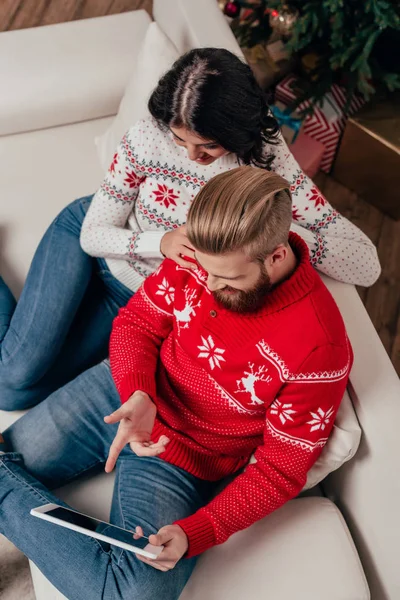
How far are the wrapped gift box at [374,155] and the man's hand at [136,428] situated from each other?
4.48 ft

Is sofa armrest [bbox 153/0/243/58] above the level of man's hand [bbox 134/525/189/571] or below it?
above

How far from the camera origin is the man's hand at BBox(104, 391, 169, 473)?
1100 mm

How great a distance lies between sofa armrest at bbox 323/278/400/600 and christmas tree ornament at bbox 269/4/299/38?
3.82 feet

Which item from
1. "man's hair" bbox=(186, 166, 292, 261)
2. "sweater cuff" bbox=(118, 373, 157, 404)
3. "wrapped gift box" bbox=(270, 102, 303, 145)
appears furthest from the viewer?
"wrapped gift box" bbox=(270, 102, 303, 145)

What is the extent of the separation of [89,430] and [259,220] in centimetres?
70

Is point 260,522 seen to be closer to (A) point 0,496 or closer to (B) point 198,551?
(B) point 198,551

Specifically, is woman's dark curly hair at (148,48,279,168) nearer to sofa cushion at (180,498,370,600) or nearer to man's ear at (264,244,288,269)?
man's ear at (264,244,288,269)

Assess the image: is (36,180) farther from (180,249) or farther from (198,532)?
(198,532)

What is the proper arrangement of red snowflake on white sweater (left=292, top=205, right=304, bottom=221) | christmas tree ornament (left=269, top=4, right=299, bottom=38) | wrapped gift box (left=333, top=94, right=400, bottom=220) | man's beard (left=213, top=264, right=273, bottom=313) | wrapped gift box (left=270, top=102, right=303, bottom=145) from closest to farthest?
man's beard (left=213, top=264, right=273, bottom=313)
red snowflake on white sweater (left=292, top=205, right=304, bottom=221)
christmas tree ornament (left=269, top=4, right=299, bottom=38)
wrapped gift box (left=333, top=94, right=400, bottom=220)
wrapped gift box (left=270, top=102, right=303, bottom=145)

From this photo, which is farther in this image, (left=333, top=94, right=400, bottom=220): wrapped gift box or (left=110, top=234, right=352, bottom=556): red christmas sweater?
(left=333, top=94, right=400, bottom=220): wrapped gift box

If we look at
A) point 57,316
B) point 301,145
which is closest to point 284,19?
point 301,145

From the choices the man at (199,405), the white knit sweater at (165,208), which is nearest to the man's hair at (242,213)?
the man at (199,405)

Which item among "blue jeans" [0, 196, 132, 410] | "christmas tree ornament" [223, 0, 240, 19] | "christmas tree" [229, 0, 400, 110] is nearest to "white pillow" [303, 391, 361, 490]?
"blue jeans" [0, 196, 132, 410]

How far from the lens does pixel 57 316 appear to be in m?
1.44
